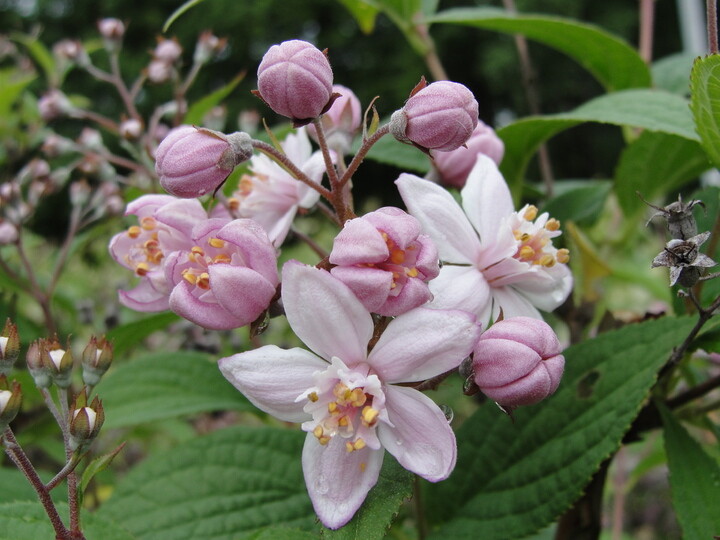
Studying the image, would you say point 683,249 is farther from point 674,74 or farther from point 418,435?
point 674,74

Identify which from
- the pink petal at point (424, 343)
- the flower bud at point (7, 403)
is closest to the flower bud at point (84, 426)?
the flower bud at point (7, 403)

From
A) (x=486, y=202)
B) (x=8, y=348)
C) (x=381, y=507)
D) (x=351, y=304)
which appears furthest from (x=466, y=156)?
(x=8, y=348)

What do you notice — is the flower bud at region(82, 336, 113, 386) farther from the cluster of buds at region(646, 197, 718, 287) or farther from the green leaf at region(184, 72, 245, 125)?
the green leaf at region(184, 72, 245, 125)

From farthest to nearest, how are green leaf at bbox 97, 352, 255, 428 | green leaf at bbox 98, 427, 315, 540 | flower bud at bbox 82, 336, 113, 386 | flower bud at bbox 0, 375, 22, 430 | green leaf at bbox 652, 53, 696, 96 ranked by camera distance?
green leaf at bbox 652, 53, 696, 96, green leaf at bbox 97, 352, 255, 428, green leaf at bbox 98, 427, 315, 540, flower bud at bbox 82, 336, 113, 386, flower bud at bbox 0, 375, 22, 430

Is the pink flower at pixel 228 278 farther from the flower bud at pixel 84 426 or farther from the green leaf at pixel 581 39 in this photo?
the green leaf at pixel 581 39

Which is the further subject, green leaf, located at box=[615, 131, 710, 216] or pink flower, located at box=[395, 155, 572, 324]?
green leaf, located at box=[615, 131, 710, 216]

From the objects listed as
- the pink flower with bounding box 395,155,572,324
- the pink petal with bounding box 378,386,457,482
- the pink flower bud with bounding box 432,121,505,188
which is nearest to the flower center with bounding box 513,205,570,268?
the pink flower with bounding box 395,155,572,324

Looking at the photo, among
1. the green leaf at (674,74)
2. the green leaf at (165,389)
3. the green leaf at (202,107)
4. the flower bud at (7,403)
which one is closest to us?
the flower bud at (7,403)
